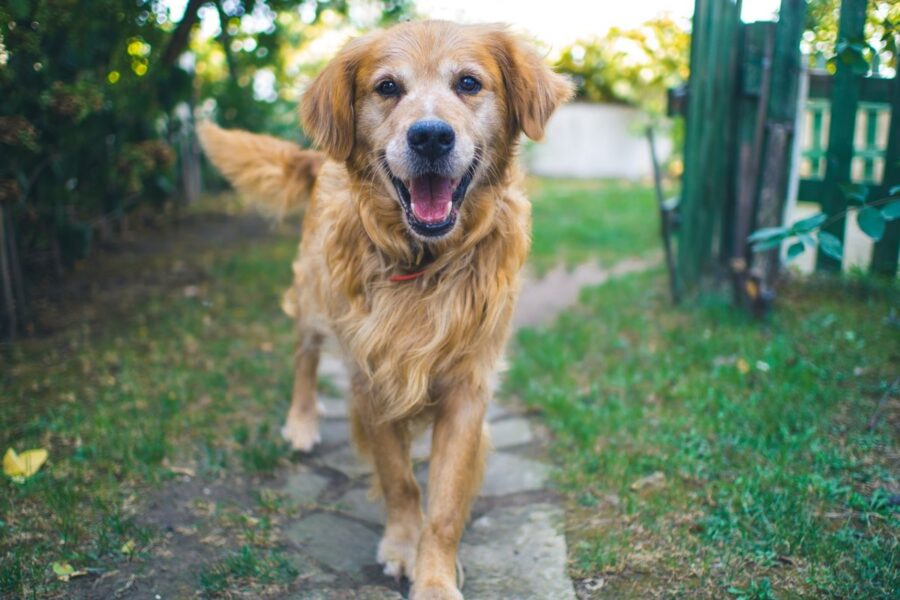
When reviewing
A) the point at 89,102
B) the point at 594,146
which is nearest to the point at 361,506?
the point at 89,102

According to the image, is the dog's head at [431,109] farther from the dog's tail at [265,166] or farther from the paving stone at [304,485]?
the paving stone at [304,485]

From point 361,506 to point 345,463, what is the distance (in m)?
0.39

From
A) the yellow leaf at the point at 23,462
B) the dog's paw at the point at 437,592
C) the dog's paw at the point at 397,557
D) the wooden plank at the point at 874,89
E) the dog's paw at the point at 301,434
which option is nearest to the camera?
the dog's paw at the point at 437,592

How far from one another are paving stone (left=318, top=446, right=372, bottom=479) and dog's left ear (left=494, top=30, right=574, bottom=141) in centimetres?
154

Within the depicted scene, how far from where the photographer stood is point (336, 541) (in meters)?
2.63

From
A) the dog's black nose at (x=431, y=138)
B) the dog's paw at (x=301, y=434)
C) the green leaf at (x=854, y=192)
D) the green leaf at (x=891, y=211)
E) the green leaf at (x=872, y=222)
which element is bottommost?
the dog's paw at (x=301, y=434)

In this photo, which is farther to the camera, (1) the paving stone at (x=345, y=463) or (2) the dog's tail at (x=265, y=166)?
(2) the dog's tail at (x=265, y=166)

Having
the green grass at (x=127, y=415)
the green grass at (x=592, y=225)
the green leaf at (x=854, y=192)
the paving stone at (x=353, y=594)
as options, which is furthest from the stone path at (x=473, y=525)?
the green grass at (x=592, y=225)

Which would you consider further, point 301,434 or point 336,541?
point 301,434

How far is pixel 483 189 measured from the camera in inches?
100

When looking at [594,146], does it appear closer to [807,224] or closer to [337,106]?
[807,224]

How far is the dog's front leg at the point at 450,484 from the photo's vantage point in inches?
90.2

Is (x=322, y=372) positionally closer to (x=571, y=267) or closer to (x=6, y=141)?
(x=6, y=141)

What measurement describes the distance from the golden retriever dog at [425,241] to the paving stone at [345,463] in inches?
19.8
